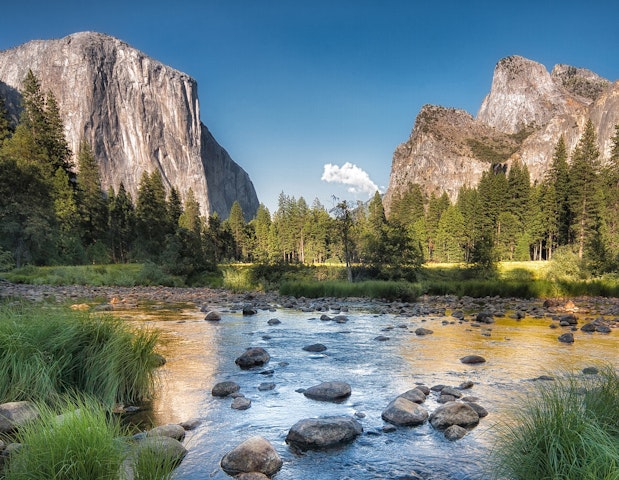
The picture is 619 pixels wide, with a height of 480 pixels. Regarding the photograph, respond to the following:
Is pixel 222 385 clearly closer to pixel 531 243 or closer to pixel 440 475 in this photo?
pixel 440 475

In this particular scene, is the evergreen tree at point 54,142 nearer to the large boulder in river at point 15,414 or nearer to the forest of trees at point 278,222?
the forest of trees at point 278,222

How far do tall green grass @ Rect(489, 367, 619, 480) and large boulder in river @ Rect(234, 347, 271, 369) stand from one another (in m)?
5.66

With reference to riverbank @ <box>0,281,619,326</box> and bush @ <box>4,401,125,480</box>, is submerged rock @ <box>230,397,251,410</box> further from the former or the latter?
riverbank @ <box>0,281,619,326</box>

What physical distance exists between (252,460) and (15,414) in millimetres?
2547

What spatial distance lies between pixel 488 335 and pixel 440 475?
9.04 m

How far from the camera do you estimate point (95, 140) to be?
144 m

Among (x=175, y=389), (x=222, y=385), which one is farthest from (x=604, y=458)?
(x=175, y=389)

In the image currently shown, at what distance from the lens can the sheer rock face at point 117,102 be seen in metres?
144

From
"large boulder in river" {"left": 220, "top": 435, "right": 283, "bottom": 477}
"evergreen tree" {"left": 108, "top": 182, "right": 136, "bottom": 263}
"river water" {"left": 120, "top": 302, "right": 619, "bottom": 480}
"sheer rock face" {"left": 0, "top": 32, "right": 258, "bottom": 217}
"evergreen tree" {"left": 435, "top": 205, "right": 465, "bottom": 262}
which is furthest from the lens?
"sheer rock face" {"left": 0, "top": 32, "right": 258, "bottom": 217}

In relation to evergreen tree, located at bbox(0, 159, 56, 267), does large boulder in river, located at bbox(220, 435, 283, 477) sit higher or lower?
lower

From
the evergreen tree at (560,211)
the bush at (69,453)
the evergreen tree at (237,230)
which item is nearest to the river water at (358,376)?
the bush at (69,453)

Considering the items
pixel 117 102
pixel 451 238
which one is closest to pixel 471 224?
pixel 451 238

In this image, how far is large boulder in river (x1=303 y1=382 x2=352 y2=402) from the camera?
655 cm

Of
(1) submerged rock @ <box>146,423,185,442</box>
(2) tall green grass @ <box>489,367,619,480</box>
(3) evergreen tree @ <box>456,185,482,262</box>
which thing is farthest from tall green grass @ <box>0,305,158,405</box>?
(3) evergreen tree @ <box>456,185,482,262</box>
